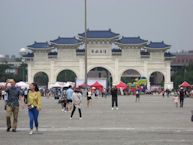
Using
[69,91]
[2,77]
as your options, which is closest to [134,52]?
[2,77]

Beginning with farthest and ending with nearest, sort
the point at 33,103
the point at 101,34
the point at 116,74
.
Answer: the point at 101,34 < the point at 116,74 < the point at 33,103

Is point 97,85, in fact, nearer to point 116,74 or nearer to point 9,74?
point 116,74

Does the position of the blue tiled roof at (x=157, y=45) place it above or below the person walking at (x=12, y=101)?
above

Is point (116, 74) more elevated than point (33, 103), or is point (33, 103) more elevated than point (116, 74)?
point (116, 74)

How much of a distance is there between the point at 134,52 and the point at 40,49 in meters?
16.0

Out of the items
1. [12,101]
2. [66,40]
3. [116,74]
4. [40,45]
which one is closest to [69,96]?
[12,101]

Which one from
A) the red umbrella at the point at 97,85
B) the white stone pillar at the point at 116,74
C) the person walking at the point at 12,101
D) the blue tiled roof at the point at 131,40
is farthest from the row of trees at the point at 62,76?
the person walking at the point at 12,101

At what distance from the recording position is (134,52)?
105375mm

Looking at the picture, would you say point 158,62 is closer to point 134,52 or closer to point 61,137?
point 134,52

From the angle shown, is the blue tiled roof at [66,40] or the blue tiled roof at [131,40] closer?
the blue tiled roof at [131,40]

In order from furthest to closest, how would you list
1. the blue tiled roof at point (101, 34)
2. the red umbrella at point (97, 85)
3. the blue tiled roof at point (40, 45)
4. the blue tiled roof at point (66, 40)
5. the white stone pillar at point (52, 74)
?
the blue tiled roof at point (40, 45) → the blue tiled roof at point (66, 40) → the blue tiled roof at point (101, 34) → the white stone pillar at point (52, 74) → the red umbrella at point (97, 85)

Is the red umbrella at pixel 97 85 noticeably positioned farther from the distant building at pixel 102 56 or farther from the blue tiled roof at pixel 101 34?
the blue tiled roof at pixel 101 34

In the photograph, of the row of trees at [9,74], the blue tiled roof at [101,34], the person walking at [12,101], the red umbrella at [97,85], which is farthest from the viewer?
the row of trees at [9,74]

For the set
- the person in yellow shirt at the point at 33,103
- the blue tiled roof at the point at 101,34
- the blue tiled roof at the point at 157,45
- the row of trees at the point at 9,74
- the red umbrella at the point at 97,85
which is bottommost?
the person in yellow shirt at the point at 33,103
